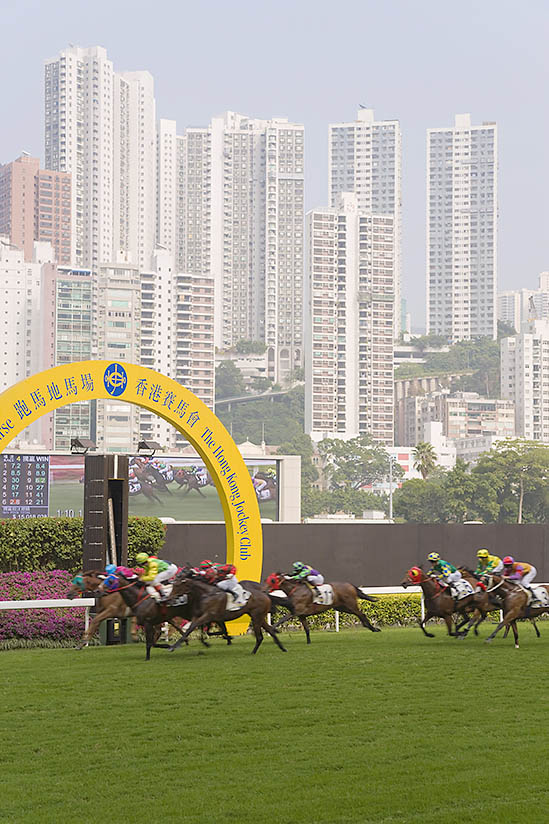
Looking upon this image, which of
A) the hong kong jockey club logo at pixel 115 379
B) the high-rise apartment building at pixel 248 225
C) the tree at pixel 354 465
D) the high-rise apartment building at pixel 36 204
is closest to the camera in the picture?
the hong kong jockey club logo at pixel 115 379

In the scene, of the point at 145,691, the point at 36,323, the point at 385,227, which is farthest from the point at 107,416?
the point at 145,691

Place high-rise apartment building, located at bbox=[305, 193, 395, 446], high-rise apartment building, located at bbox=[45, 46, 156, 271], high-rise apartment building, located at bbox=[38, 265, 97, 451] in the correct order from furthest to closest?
high-rise apartment building, located at bbox=[45, 46, 156, 271]
high-rise apartment building, located at bbox=[305, 193, 395, 446]
high-rise apartment building, located at bbox=[38, 265, 97, 451]

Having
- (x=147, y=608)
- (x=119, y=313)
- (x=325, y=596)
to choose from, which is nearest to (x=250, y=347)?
(x=119, y=313)

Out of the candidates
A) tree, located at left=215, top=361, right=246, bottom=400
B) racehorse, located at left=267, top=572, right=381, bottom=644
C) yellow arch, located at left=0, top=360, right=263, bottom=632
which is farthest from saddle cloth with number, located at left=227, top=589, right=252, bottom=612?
tree, located at left=215, top=361, right=246, bottom=400

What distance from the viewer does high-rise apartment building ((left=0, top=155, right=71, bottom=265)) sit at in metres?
170

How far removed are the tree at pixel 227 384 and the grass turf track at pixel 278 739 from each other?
147828mm

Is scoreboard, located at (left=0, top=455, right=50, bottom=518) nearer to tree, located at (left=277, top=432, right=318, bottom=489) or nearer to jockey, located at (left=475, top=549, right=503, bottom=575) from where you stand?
jockey, located at (left=475, top=549, right=503, bottom=575)

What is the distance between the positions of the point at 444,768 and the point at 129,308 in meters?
134

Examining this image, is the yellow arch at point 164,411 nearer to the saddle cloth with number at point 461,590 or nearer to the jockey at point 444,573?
the jockey at point 444,573

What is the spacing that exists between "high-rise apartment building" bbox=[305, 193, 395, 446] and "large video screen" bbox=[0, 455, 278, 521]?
3028 inches

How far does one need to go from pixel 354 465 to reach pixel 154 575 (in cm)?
10651

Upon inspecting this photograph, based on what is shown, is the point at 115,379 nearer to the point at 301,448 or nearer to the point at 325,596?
the point at 325,596

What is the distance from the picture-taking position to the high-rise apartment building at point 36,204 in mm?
170375

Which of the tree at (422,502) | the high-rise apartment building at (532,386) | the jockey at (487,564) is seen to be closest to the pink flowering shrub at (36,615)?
the jockey at (487,564)
